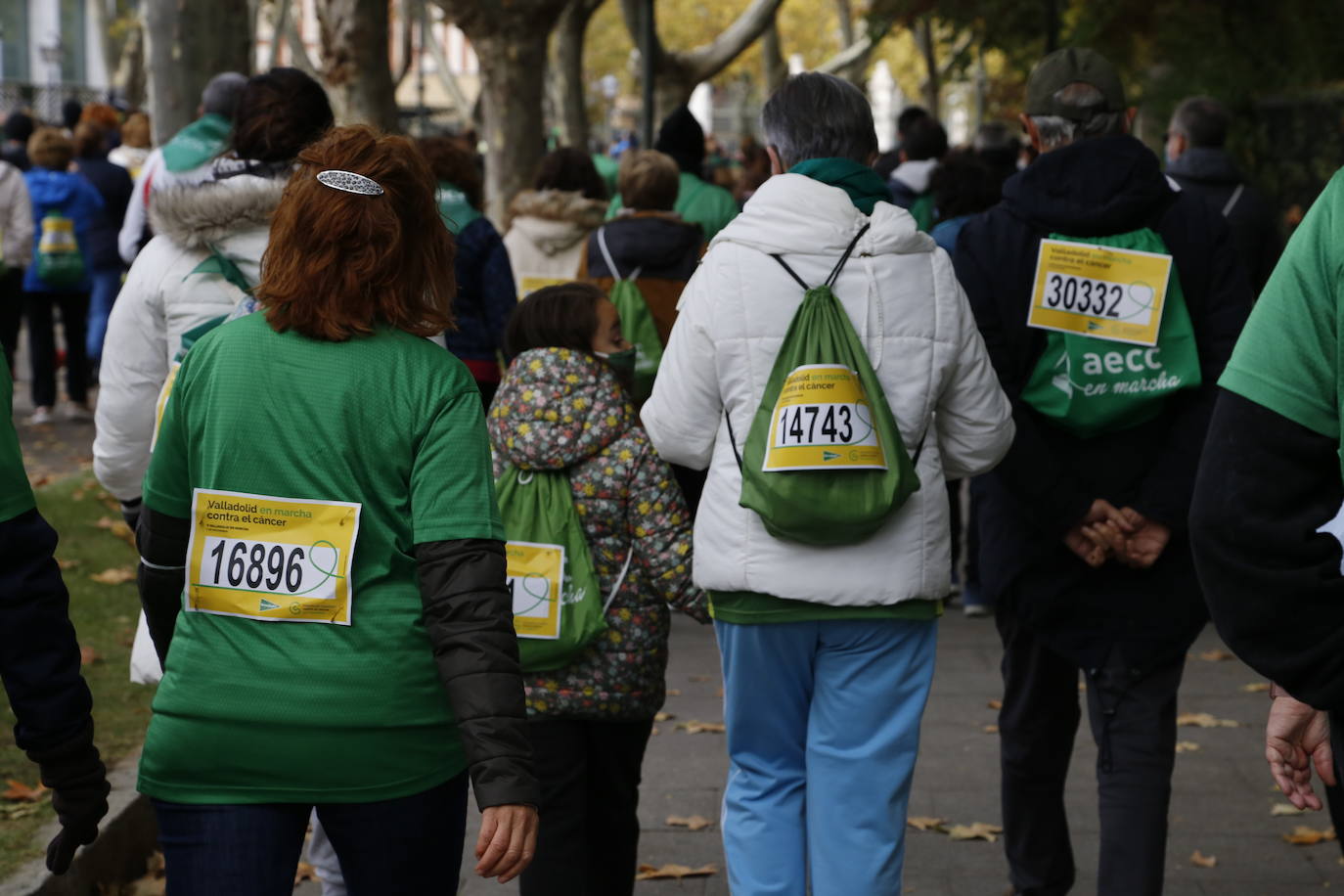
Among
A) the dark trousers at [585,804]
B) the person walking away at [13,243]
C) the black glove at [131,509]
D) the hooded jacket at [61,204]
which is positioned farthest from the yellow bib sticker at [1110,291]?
the hooded jacket at [61,204]

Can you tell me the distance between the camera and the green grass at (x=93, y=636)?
520cm

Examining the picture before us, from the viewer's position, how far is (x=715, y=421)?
4.12 m

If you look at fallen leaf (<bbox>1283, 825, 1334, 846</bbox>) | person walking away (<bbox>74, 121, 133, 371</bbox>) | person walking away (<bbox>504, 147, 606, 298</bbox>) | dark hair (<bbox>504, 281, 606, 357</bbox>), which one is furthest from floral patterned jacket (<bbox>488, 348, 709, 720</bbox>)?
person walking away (<bbox>74, 121, 133, 371</bbox>)

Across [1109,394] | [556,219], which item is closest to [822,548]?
[1109,394]

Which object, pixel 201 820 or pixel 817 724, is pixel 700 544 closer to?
pixel 817 724

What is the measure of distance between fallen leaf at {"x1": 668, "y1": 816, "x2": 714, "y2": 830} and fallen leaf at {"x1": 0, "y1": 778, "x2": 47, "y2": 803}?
1.86 m

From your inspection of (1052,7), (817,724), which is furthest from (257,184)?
(1052,7)

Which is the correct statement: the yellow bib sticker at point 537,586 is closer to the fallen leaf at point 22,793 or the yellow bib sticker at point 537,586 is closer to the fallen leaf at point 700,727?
the fallen leaf at point 22,793

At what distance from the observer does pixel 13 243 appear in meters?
13.1

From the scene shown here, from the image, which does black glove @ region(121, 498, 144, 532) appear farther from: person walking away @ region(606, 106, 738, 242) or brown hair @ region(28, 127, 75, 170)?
brown hair @ region(28, 127, 75, 170)

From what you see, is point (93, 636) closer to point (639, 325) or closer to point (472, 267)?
point (472, 267)

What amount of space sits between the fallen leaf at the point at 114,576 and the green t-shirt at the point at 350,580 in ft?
19.3

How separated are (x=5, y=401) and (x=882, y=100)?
257 feet

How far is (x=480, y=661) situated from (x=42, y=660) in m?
0.74
